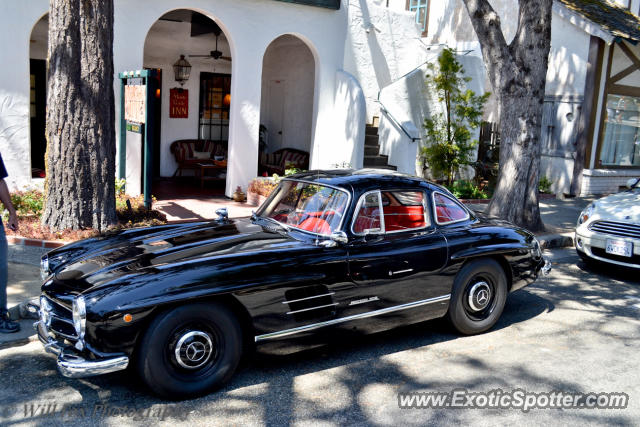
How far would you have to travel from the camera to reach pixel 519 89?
969 centimetres

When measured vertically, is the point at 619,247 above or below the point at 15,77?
below

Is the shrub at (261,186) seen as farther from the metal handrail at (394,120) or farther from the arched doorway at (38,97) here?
the arched doorway at (38,97)

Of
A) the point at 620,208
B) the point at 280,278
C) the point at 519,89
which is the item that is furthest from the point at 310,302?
the point at 519,89

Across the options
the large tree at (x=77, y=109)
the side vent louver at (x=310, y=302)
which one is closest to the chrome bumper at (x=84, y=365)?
the side vent louver at (x=310, y=302)

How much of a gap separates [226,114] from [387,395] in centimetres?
1193

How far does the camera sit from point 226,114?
1541cm

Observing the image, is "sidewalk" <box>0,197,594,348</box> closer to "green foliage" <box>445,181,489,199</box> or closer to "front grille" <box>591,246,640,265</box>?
"green foliage" <box>445,181,489,199</box>

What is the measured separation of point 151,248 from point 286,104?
452 inches

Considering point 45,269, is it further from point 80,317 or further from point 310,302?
point 310,302

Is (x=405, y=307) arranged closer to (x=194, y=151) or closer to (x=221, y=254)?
(x=221, y=254)

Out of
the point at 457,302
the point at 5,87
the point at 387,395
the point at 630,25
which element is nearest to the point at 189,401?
the point at 387,395

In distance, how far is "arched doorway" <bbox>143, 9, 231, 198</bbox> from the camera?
1390 cm

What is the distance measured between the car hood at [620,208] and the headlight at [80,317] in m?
6.95

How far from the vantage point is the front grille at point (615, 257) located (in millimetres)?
7820
